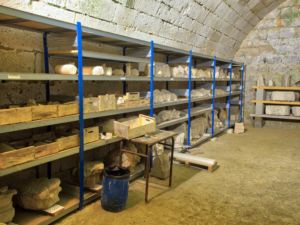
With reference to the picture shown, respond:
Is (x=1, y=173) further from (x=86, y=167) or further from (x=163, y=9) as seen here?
(x=163, y=9)

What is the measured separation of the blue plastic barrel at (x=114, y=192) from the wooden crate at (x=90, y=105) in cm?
69

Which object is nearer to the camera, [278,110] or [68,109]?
[68,109]

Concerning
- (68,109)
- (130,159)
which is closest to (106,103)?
(68,109)

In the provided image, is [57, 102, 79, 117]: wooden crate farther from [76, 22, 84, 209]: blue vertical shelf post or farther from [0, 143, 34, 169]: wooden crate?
[0, 143, 34, 169]: wooden crate

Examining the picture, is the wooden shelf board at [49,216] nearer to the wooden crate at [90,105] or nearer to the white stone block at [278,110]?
the wooden crate at [90,105]

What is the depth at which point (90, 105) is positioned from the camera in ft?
9.84

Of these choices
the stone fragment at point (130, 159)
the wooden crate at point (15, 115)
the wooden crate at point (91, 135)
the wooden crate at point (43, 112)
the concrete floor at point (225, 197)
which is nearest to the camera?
the wooden crate at point (15, 115)

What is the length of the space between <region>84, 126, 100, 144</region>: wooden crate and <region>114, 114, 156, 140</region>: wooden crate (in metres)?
0.28

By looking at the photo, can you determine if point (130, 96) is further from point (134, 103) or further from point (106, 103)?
point (106, 103)

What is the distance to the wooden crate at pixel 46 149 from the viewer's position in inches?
98.0

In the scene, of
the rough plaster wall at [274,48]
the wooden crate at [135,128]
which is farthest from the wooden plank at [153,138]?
the rough plaster wall at [274,48]

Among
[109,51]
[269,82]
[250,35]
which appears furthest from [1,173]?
[250,35]

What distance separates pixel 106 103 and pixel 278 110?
587cm

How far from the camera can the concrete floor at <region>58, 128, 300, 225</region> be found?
2848mm
